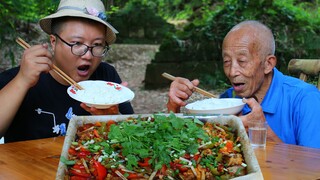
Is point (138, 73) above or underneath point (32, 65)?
underneath

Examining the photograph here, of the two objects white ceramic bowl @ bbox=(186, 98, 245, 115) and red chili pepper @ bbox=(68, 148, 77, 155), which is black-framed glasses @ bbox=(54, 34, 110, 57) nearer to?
white ceramic bowl @ bbox=(186, 98, 245, 115)

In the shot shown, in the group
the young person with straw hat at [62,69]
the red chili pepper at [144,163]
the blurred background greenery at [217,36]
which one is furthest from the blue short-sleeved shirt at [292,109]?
the blurred background greenery at [217,36]

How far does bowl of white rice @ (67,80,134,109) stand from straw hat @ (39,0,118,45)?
0.43m

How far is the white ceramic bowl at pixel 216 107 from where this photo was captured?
1933 millimetres

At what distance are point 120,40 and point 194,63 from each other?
489 centimetres

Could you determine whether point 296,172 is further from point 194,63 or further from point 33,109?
point 194,63

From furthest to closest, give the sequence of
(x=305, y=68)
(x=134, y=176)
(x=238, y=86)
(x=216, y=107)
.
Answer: (x=305, y=68)
(x=238, y=86)
(x=216, y=107)
(x=134, y=176)

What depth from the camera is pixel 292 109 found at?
237 centimetres

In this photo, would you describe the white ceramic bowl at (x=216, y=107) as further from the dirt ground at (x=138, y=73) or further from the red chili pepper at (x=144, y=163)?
the dirt ground at (x=138, y=73)

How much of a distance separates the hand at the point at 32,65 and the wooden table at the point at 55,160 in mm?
318

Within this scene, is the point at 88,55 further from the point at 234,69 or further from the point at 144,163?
the point at 144,163

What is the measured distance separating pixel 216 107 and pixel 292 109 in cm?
61

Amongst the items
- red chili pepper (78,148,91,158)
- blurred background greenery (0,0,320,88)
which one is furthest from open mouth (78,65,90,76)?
blurred background greenery (0,0,320,88)

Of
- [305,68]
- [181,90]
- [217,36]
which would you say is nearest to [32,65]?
[181,90]
